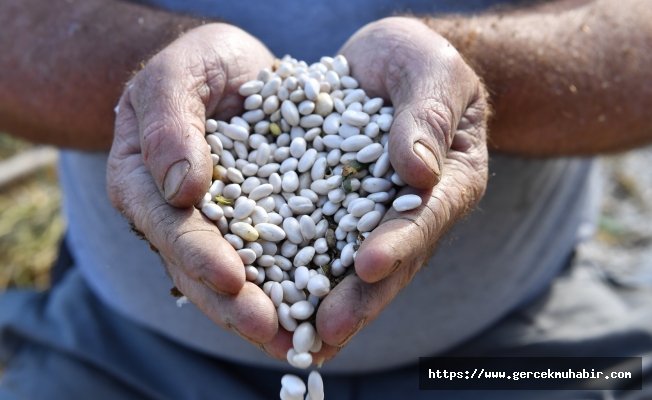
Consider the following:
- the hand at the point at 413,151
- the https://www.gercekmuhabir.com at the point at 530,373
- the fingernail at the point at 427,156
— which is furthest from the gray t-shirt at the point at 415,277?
the fingernail at the point at 427,156

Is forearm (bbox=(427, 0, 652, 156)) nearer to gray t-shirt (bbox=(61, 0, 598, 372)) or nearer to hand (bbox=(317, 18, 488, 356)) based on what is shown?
gray t-shirt (bbox=(61, 0, 598, 372))

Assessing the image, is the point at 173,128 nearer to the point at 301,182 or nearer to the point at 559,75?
the point at 301,182

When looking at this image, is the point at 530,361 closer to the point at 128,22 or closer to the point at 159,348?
the point at 159,348

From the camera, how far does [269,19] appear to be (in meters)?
1.26

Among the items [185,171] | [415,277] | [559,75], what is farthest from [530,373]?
[185,171]

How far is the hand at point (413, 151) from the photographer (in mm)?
791

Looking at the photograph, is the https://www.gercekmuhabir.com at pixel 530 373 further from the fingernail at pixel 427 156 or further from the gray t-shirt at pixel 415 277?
A: the fingernail at pixel 427 156

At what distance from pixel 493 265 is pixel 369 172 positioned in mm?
457

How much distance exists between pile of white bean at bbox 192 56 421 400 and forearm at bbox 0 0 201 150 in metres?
0.36

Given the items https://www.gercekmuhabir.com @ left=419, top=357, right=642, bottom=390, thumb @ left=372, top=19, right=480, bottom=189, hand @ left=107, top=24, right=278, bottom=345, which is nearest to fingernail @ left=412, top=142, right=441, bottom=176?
thumb @ left=372, top=19, right=480, bottom=189

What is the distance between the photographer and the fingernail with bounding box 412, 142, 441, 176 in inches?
32.4

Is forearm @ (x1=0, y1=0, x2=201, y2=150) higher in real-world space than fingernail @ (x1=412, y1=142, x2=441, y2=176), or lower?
higher

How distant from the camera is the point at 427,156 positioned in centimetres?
83

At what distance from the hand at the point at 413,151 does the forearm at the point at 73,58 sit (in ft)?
1.49
